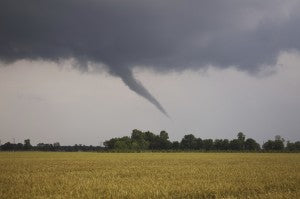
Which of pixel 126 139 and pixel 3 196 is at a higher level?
pixel 126 139

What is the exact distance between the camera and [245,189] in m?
16.4

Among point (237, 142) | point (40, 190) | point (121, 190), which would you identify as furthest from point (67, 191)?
point (237, 142)

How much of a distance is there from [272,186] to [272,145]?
187 m

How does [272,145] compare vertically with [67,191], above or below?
above

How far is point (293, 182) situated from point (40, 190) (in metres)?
12.2

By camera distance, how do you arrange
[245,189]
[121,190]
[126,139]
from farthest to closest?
[126,139] < [245,189] < [121,190]

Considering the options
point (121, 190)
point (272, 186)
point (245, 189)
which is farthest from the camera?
point (272, 186)

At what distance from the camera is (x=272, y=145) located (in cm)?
19488

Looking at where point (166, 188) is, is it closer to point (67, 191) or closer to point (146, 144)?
point (67, 191)

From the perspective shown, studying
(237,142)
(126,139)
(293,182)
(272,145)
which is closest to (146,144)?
(126,139)

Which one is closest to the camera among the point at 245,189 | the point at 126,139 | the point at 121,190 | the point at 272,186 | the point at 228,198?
the point at 228,198

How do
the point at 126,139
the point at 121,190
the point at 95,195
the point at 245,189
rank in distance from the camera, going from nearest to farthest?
the point at 95,195
the point at 121,190
the point at 245,189
the point at 126,139

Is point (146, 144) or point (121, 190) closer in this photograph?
point (121, 190)

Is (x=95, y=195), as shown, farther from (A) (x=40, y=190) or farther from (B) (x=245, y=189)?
(B) (x=245, y=189)
